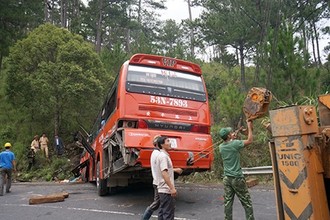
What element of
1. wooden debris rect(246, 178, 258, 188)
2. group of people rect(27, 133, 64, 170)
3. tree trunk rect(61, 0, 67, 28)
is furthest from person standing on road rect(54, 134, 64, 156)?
tree trunk rect(61, 0, 67, 28)

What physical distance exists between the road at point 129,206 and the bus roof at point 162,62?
10.7 feet

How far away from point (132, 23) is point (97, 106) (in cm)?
1722

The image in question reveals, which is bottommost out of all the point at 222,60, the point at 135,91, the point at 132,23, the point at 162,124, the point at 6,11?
the point at 162,124

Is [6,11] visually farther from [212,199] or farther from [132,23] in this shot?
[212,199]

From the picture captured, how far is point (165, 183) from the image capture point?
5.24 metres

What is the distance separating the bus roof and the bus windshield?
4.2 inches

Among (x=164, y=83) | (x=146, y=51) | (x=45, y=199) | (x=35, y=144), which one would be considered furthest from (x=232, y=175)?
(x=146, y=51)

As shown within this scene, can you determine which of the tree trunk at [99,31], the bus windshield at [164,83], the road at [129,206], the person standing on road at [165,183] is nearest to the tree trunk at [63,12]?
the tree trunk at [99,31]

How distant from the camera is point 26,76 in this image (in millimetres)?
18562

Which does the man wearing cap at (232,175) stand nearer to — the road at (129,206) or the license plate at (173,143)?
the road at (129,206)

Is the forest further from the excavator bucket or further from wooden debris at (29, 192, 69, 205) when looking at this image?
the excavator bucket

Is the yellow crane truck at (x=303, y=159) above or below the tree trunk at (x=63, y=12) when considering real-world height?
below

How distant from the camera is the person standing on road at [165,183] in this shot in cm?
511

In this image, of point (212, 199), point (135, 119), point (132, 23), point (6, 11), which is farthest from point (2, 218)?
point (132, 23)
